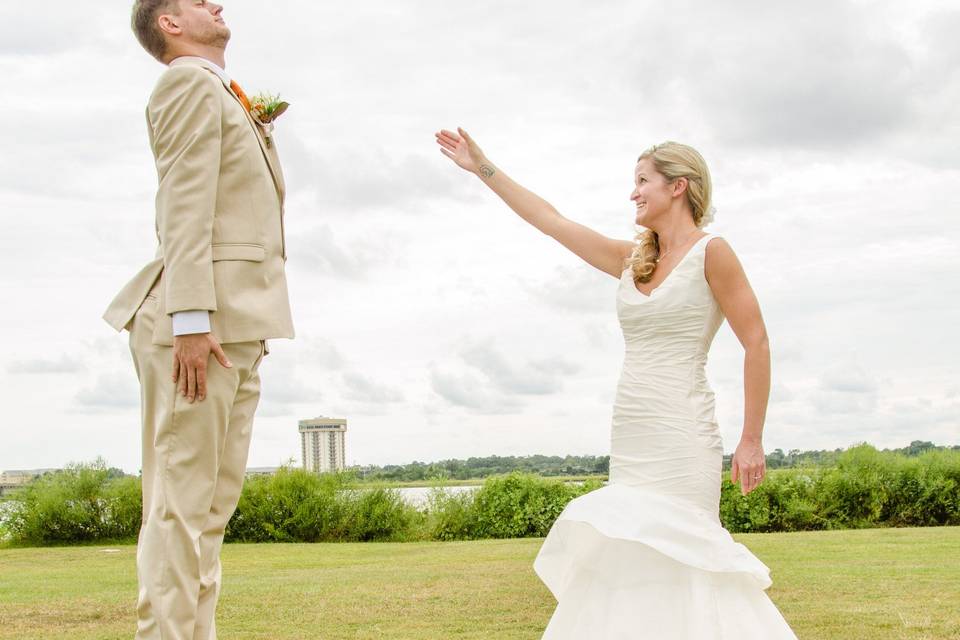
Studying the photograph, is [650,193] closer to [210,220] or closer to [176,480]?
[210,220]

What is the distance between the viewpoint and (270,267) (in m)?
3.75

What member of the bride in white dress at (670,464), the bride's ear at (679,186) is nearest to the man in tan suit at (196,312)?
the bride in white dress at (670,464)

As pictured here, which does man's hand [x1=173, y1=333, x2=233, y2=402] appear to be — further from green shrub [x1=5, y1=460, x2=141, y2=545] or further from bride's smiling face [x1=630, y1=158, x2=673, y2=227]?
green shrub [x1=5, y1=460, x2=141, y2=545]

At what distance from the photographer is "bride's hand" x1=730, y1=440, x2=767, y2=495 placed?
12.4ft

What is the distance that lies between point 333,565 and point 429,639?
585 cm

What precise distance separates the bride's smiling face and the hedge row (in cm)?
1260

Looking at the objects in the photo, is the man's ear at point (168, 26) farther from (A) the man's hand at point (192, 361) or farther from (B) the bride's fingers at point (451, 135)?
(B) the bride's fingers at point (451, 135)

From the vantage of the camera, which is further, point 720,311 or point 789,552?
point 789,552

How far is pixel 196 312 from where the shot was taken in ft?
11.2

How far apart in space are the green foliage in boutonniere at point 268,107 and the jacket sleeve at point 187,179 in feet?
1.17

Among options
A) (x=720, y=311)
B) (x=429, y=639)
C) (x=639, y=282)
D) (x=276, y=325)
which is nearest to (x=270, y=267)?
(x=276, y=325)

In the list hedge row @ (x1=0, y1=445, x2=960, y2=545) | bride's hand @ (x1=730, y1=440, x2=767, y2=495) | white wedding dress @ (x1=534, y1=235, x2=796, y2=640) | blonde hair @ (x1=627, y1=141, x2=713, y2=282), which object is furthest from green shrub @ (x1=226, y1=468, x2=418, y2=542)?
bride's hand @ (x1=730, y1=440, x2=767, y2=495)

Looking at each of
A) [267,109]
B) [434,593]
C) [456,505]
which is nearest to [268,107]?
[267,109]

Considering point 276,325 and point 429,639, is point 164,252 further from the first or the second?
point 429,639
